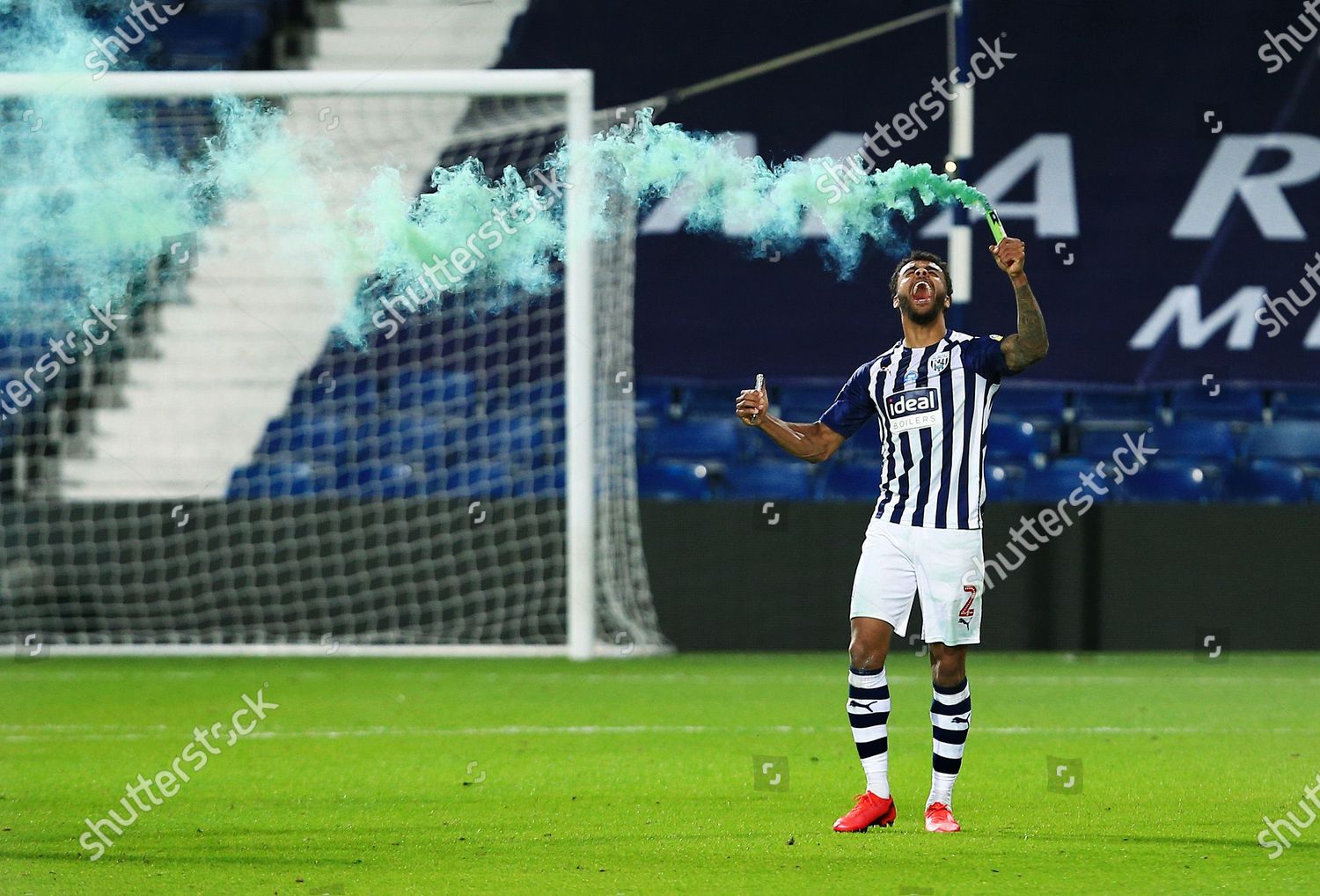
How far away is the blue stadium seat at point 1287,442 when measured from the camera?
485 inches

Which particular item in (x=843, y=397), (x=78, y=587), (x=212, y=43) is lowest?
(x=78, y=587)

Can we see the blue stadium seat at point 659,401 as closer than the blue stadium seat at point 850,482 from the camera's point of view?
No

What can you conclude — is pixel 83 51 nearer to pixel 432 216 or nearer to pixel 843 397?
pixel 432 216

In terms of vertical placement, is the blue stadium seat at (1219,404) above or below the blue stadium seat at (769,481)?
above

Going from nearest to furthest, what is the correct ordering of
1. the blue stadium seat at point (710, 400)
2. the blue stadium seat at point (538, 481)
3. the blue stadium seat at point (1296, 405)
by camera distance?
the blue stadium seat at point (538, 481)
the blue stadium seat at point (710, 400)
the blue stadium seat at point (1296, 405)

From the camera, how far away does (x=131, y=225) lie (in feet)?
32.8

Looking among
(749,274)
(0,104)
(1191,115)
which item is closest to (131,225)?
(0,104)

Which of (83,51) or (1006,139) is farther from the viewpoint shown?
(1006,139)

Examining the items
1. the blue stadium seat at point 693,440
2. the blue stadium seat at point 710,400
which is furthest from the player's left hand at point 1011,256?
the blue stadium seat at point 710,400

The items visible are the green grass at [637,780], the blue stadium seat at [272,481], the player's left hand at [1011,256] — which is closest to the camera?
the green grass at [637,780]

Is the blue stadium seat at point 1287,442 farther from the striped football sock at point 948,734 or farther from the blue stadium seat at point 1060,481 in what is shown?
the striped football sock at point 948,734

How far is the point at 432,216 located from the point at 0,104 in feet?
10.4

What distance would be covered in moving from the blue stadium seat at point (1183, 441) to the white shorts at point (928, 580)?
24.0 ft

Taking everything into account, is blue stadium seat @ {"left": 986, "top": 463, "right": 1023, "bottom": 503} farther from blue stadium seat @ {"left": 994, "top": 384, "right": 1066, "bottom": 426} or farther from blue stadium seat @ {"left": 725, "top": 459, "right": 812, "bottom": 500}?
blue stadium seat @ {"left": 725, "top": 459, "right": 812, "bottom": 500}
